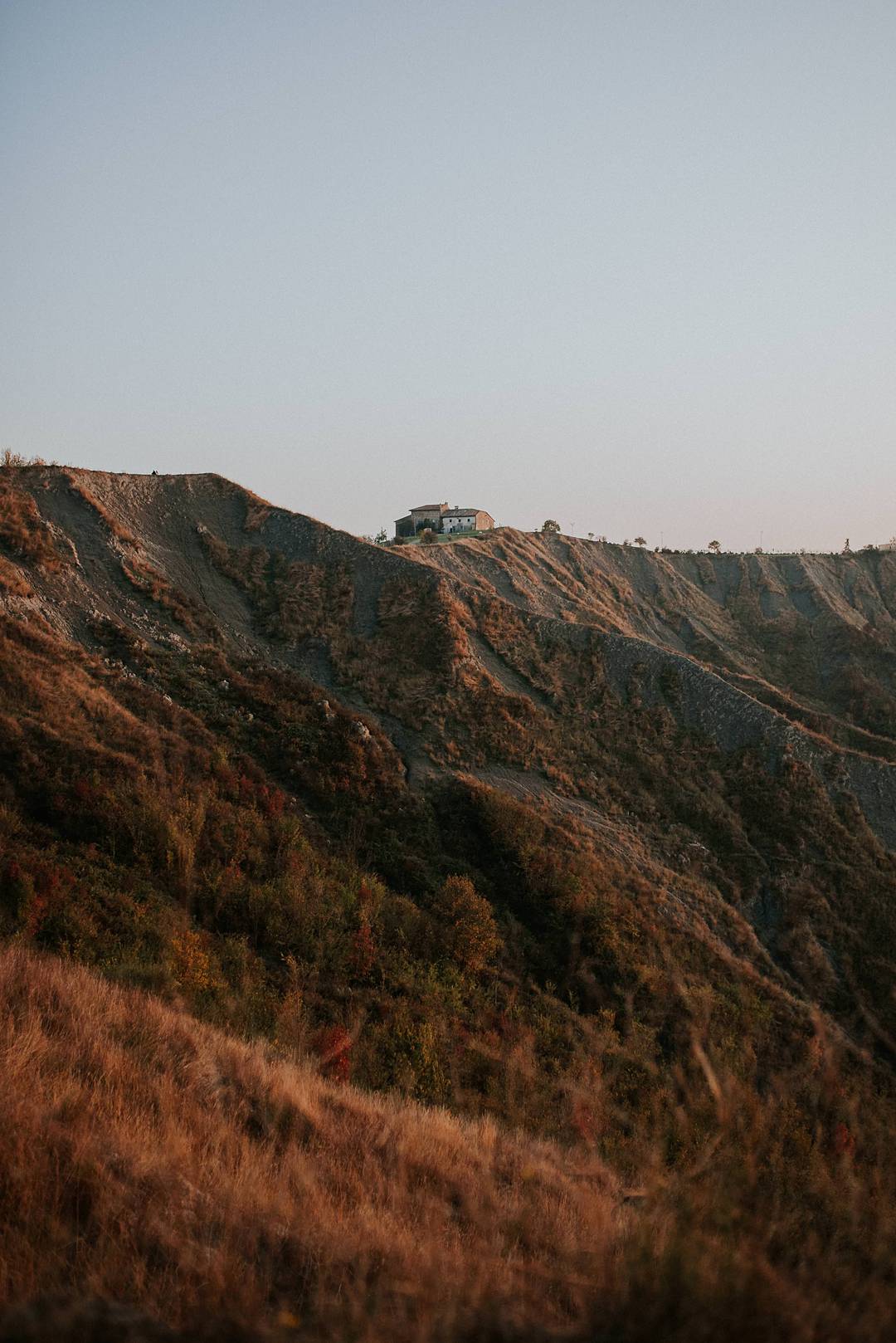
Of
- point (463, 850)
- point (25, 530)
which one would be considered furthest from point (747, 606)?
point (25, 530)

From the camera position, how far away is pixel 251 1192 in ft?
14.1

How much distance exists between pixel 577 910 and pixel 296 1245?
1552 centimetres

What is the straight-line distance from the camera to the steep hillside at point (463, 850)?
26.3 ft

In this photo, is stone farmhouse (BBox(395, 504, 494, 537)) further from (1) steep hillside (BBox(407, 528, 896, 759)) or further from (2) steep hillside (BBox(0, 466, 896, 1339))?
(2) steep hillside (BBox(0, 466, 896, 1339))

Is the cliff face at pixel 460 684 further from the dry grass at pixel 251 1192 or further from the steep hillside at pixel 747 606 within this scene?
the dry grass at pixel 251 1192

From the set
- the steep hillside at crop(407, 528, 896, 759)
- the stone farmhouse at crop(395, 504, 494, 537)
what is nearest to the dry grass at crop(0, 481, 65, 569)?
the steep hillside at crop(407, 528, 896, 759)

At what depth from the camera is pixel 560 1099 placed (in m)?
10.8

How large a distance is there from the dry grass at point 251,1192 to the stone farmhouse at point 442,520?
6977 centimetres

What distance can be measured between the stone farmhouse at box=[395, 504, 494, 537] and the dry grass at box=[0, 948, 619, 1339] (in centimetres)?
6977

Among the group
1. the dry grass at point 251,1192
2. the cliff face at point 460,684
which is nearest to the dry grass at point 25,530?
the cliff face at point 460,684

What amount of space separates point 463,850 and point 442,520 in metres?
60.5

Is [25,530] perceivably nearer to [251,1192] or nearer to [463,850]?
[463,850]

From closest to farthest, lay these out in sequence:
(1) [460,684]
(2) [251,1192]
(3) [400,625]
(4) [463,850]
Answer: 1. (2) [251,1192]
2. (4) [463,850]
3. (1) [460,684]
4. (3) [400,625]

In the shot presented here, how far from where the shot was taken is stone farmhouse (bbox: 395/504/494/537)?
2948 inches
